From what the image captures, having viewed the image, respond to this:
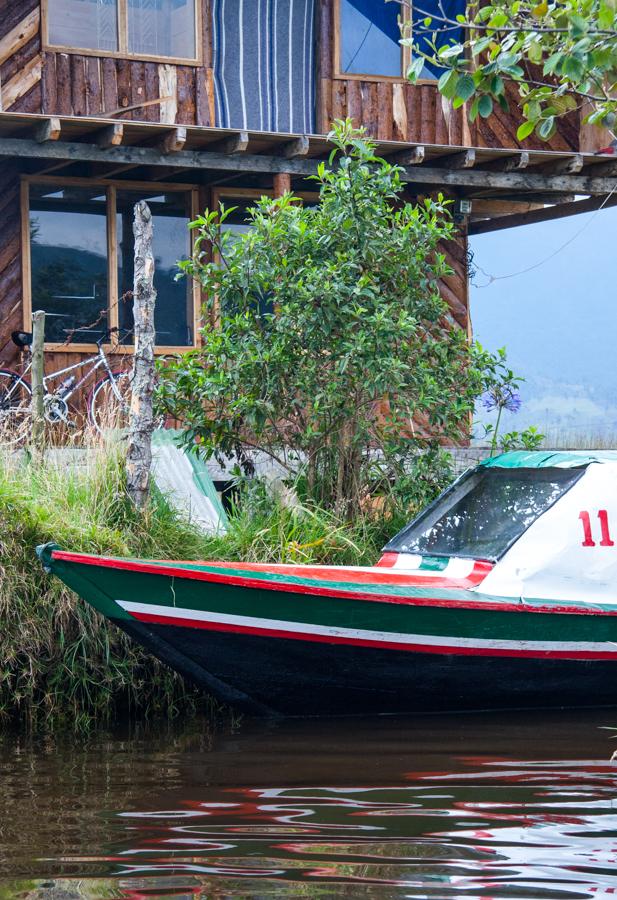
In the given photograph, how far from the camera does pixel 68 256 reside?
46.9 feet

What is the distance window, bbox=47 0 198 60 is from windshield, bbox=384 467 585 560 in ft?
24.3

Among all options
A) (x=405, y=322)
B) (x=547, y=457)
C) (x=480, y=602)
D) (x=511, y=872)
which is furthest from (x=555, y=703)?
(x=511, y=872)

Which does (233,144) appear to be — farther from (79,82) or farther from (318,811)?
(318,811)

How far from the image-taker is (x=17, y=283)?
13875 millimetres

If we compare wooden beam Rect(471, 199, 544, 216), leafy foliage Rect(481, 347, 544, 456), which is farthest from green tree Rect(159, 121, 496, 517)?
wooden beam Rect(471, 199, 544, 216)

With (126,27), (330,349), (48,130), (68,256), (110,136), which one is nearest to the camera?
(330,349)

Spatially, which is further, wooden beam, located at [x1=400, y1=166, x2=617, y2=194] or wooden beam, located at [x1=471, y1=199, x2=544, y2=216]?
wooden beam, located at [x1=471, y1=199, x2=544, y2=216]

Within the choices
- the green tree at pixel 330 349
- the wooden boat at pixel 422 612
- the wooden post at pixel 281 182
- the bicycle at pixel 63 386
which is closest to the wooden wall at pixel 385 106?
the wooden post at pixel 281 182

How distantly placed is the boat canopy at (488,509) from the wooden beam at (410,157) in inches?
209

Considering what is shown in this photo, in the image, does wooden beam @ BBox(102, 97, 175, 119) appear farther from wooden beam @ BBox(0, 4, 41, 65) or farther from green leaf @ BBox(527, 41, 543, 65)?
green leaf @ BBox(527, 41, 543, 65)

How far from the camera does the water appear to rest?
4.55 meters

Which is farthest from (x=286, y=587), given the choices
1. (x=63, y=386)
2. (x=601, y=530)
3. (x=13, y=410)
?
(x=63, y=386)

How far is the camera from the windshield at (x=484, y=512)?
27.0 feet

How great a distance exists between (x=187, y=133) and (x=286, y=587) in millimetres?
6784
